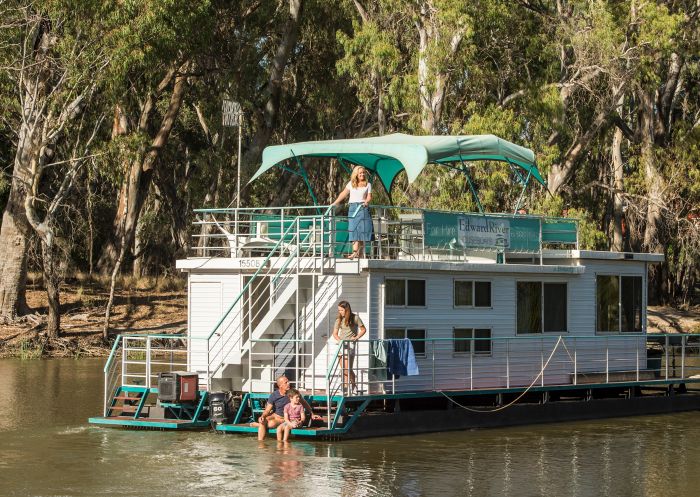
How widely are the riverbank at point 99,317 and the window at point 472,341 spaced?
16.6 m

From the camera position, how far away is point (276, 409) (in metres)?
19.7

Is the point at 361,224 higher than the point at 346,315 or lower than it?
higher

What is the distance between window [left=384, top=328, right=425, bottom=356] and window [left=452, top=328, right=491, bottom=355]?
0.70 m

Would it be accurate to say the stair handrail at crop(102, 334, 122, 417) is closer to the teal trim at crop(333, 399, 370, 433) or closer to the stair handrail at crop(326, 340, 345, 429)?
the stair handrail at crop(326, 340, 345, 429)

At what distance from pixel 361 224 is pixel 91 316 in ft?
73.9

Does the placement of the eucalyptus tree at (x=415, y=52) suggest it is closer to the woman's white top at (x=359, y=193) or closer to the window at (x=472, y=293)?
Result: the window at (x=472, y=293)

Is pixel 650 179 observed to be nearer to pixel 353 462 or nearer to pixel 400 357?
pixel 400 357

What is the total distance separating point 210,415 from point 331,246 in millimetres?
3134

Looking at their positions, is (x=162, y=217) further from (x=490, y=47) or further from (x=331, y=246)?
(x=331, y=246)

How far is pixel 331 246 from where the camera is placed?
68.4 feet

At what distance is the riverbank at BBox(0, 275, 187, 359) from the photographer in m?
36.8

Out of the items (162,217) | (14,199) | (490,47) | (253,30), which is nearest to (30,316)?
(14,199)

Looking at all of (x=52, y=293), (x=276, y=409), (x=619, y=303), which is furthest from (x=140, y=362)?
(x=52, y=293)

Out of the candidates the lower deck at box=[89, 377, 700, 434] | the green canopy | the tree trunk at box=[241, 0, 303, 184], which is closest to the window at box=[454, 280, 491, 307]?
the lower deck at box=[89, 377, 700, 434]
